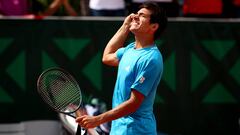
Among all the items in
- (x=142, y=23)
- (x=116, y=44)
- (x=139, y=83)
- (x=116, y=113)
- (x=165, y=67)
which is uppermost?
(x=142, y=23)

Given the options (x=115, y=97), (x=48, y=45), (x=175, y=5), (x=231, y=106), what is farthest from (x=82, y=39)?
(x=115, y=97)

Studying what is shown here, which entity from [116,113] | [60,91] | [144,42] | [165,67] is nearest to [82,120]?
[116,113]

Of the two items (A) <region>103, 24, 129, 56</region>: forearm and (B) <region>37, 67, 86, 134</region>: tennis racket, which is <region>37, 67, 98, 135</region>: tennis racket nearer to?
(B) <region>37, 67, 86, 134</region>: tennis racket

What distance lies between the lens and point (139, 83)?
4.95 meters

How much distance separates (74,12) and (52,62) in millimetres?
678

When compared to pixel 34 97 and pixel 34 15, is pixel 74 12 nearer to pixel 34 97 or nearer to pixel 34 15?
pixel 34 15

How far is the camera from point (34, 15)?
8.09 meters

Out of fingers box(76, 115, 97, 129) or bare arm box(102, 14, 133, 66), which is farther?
bare arm box(102, 14, 133, 66)

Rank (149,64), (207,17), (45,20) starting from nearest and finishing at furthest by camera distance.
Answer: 1. (149,64)
2. (45,20)
3. (207,17)

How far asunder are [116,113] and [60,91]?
47 cm

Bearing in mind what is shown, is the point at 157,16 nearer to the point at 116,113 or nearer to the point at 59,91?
the point at 116,113

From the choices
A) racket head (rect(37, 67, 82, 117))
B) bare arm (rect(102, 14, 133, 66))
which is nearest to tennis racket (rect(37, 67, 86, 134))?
racket head (rect(37, 67, 82, 117))

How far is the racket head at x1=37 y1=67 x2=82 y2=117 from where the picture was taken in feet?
16.6

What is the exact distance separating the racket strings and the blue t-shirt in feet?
0.91
